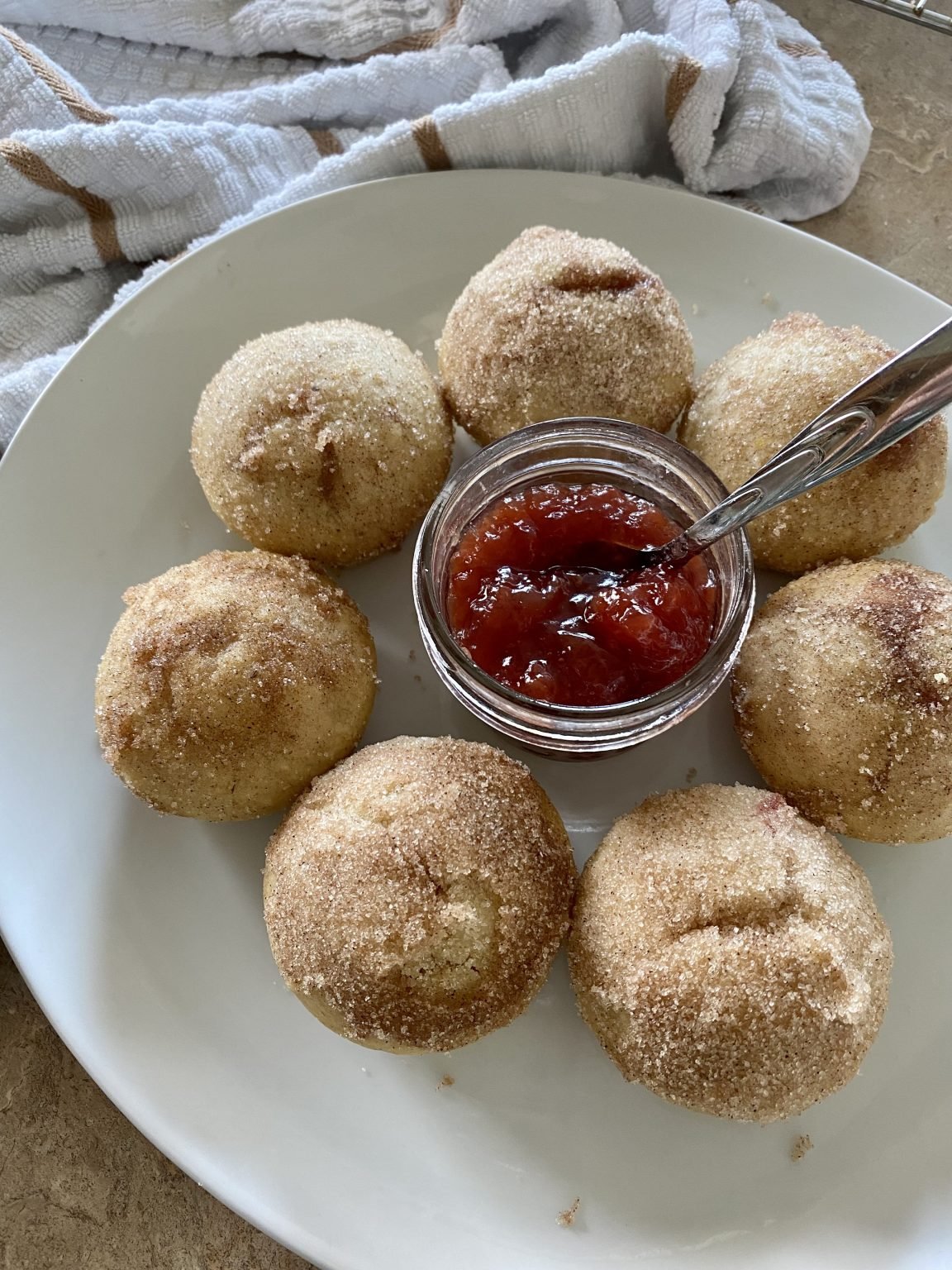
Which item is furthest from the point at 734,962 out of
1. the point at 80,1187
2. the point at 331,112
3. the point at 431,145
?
the point at 331,112

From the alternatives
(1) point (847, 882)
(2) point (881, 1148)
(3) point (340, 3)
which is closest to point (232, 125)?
(3) point (340, 3)

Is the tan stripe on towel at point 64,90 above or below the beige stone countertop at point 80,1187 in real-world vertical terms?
above

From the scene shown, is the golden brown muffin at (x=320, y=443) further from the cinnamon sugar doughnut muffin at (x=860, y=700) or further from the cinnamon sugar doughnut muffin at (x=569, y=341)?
the cinnamon sugar doughnut muffin at (x=860, y=700)

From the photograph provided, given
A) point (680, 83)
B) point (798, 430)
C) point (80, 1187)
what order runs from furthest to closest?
point (680, 83) → point (80, 1187) → point (798, 430)

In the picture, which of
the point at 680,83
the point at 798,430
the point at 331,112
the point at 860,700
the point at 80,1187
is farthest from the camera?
the point at 331,112

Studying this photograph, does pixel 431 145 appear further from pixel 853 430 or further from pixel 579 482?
pixel 853 430

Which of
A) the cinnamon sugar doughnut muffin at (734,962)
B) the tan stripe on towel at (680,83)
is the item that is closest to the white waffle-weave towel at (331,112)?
the tan stripe on towel at (680,83)
